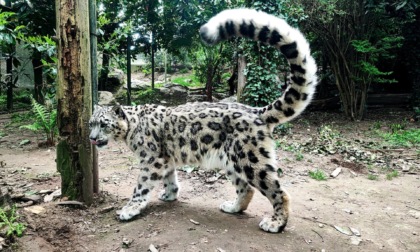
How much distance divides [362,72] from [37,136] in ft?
32.4

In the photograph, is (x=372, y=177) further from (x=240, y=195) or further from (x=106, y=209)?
(x=106, y=209)

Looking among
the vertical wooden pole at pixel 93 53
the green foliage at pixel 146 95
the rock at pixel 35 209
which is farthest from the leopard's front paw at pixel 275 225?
the green foliage at pixel 146 95

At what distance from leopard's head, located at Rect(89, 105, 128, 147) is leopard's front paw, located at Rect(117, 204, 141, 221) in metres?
0.87

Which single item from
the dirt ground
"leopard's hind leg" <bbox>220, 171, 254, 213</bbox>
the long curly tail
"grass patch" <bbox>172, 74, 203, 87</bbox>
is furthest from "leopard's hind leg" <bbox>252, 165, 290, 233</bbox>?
"grass patch" <bbox>172, 74, 203, 87</bbox>

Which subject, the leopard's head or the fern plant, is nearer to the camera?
the leopard's head

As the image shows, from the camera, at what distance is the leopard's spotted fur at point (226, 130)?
3836mm

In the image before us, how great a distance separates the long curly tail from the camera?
3.74m

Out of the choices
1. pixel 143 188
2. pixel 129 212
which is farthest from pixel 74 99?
pixel 129 212

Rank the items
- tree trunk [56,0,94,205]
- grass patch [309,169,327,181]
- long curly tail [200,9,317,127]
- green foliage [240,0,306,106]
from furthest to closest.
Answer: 1. green foliage [240,0,306,106]
2. grass patch [309,169,327,181]
3. tree trunk [56,0,94,205]
4. long curly tail [200,9,317,127]

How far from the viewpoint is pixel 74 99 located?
177 inches

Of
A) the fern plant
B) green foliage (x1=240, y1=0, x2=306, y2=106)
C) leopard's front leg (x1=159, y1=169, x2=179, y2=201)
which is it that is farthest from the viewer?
green foliage (x1=240, y1=0, x2=306, y2=106)

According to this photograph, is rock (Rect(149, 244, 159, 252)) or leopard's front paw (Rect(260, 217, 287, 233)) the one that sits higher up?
leopard's front paw (Rect(260, 217, 287, 233))

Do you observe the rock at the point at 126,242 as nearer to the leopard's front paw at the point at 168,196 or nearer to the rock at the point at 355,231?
the leopard's front paw at the point at 168,196

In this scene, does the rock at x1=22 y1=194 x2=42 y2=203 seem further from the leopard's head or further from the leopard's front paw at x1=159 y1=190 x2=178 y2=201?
the leopard's front paw at x1=159 y1=190 x2=178 y2=201
